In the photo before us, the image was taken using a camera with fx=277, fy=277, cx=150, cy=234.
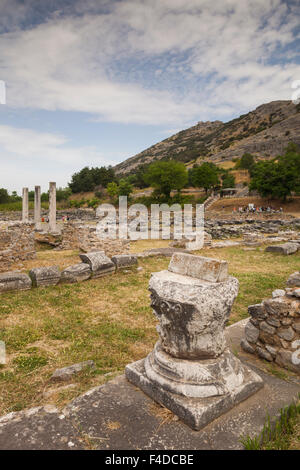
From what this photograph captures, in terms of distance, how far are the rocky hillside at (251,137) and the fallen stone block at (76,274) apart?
76068 mm

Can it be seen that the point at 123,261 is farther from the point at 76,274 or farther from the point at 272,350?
the point at 272,350

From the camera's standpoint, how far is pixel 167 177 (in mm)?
42844

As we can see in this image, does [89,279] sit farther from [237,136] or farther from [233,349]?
[237,136]

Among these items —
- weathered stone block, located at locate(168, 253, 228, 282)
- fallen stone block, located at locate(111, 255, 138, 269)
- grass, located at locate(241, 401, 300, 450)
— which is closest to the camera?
grass, located at locate(241, 401, 300, 450)

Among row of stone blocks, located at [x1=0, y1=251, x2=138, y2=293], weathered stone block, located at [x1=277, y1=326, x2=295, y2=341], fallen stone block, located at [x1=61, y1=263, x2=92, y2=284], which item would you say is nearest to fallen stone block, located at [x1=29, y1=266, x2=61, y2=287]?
row of stone blocks, located at [x1=0, y1=251, x2=138, y2=293]

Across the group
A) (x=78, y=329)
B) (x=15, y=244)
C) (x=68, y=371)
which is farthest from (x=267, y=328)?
(x=15, y=244)

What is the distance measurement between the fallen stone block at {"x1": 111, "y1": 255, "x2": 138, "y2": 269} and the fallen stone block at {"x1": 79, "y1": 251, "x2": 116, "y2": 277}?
9.7 inches

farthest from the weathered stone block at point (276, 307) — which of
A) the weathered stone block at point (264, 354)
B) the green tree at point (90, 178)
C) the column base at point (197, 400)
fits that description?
the green tree at point (90, 178)

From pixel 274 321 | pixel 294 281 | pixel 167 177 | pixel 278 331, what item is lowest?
pixel 278 331

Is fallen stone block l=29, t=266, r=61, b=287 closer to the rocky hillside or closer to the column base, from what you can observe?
the column base

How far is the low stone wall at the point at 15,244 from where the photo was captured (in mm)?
9102

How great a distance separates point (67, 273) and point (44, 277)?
58 centimetres

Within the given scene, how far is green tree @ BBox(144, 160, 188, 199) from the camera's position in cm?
4319
